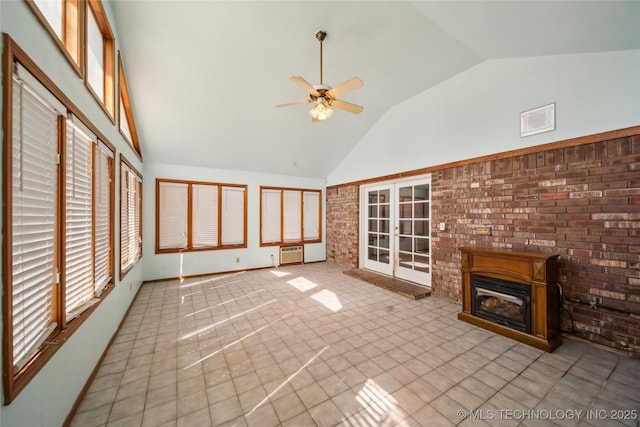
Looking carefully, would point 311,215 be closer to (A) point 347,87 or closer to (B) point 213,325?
(B) point 213,325

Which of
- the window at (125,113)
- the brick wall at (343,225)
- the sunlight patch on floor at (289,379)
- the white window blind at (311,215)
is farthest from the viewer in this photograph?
the white window blind at (311,215)

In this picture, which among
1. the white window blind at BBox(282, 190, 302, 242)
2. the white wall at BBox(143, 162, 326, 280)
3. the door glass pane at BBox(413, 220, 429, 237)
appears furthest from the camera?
the white window blind at BBox(282, 190, 302, 242)

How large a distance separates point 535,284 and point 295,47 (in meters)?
4.08

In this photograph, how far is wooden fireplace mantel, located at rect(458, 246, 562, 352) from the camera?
2.65m

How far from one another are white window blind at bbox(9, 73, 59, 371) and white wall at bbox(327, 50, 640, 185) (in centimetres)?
466

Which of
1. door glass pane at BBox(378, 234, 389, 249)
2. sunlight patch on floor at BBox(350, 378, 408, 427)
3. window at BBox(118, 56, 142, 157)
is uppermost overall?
window at BBox(118, 56, 142, 157)

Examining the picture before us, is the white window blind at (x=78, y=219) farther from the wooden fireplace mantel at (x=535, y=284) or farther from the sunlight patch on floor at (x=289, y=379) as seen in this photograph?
the wooden fireplace mantel at (x=535, y=284)

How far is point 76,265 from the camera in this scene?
1.94 m

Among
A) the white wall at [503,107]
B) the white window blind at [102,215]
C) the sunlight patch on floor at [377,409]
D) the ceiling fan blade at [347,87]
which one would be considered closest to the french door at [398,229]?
the white wall at [503,107]

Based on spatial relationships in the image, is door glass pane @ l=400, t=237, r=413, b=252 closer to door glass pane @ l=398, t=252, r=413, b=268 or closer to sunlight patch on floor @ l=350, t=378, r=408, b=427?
door glass pane @ l=398, t=252, r=413, b=268

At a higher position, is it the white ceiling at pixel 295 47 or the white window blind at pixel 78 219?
the white ceiling at pixel 295 47

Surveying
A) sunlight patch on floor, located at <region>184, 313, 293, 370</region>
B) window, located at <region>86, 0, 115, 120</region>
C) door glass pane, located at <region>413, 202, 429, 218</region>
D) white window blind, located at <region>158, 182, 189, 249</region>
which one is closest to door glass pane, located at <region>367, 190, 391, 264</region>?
door glass pane, located at <region>413, 202, 429, 218</region>

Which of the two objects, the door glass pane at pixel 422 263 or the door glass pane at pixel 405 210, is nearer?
the door glass pane at pixel 422 263

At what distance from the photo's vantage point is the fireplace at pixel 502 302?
2801 mm
